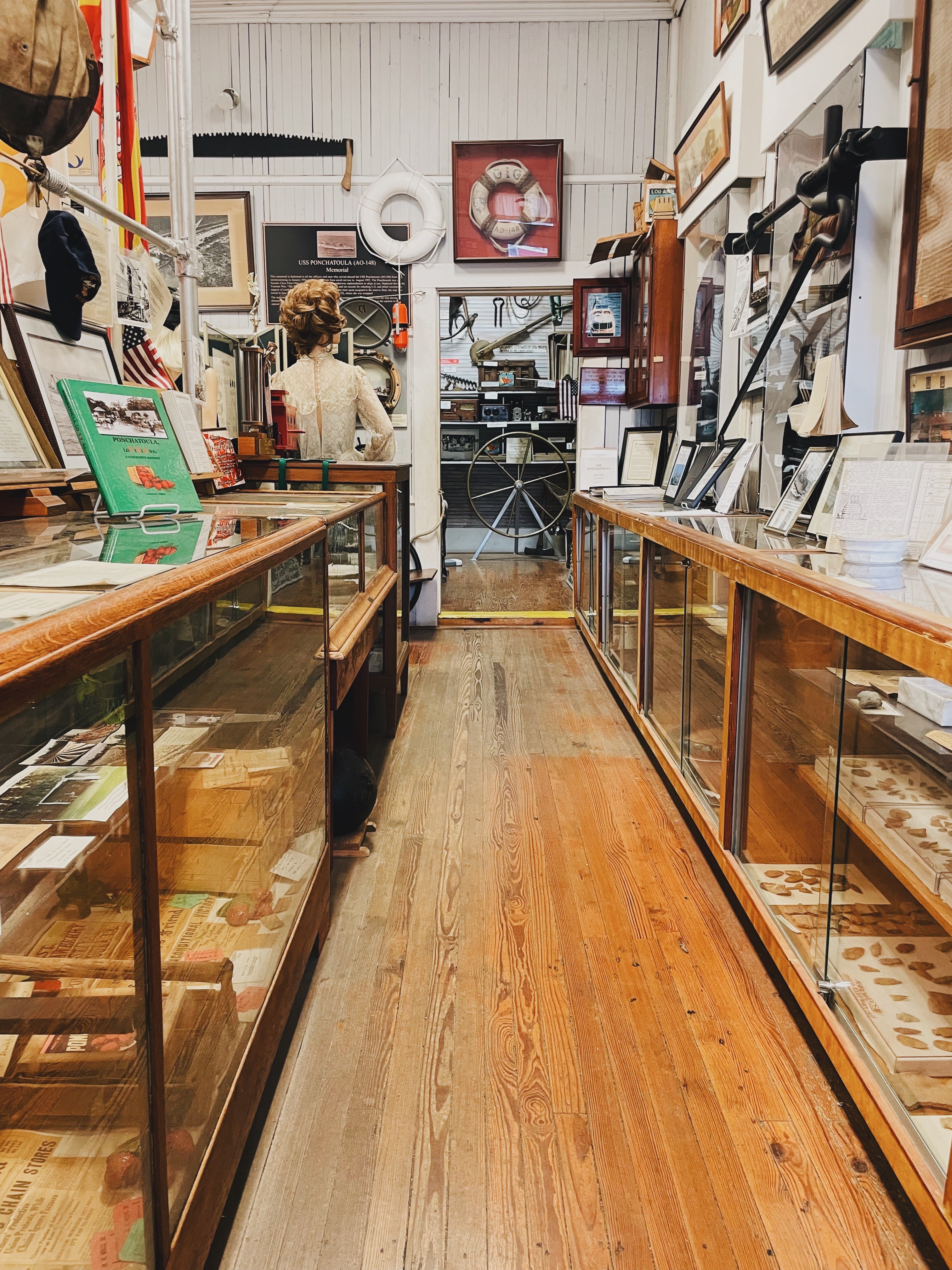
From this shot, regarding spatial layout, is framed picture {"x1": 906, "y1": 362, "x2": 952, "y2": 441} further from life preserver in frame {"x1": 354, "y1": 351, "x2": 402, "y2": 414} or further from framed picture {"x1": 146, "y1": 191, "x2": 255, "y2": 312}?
framed picture {"x1": 146, "y1": 191, "x2": 255, "y2": 312}

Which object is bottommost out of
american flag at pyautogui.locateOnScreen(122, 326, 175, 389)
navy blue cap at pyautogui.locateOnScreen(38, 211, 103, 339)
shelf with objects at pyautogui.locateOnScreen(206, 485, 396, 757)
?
shelf with objects at pyautogui.locateOnScreen(206, 485, 396, 757)

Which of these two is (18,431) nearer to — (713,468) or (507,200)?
(713,468)

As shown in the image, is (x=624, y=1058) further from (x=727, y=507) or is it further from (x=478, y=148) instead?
(x=478, y=148)

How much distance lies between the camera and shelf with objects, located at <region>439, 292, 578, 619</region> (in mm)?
8898

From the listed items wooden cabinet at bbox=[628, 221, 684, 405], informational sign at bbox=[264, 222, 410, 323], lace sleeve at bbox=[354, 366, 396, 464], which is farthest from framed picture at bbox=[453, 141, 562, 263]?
lace sleeve at bbox=[354, 366, 396, 464]

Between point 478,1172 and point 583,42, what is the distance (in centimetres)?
603

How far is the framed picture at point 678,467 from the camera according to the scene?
448 cm

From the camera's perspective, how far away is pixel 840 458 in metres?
2.44

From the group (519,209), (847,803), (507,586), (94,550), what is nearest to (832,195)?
(847,803)

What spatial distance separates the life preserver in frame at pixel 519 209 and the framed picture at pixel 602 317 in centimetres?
44

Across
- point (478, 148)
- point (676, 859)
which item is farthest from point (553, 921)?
point (478, 148)

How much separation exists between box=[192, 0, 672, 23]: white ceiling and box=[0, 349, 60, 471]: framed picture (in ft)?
15.8

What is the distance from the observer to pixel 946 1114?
119 centimetres

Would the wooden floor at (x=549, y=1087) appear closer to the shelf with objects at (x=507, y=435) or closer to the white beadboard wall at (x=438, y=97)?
the white beadboard wall at (x=438, y=97)
